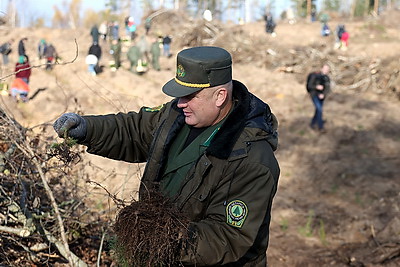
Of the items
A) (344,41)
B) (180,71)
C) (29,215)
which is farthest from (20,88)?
(344,41)

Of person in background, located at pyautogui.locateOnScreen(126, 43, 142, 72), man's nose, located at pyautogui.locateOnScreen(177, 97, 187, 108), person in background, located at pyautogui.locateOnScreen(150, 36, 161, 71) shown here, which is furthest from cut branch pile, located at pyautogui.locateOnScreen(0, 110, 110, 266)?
person in background, located at pyautogui.locateOnScreen(150, 36, 161, 71)

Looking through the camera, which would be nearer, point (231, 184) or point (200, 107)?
point (231, 184)

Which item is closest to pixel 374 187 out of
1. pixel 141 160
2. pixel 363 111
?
pixel 363 111

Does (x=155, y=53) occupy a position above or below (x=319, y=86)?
below

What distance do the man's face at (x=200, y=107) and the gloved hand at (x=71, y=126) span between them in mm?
595

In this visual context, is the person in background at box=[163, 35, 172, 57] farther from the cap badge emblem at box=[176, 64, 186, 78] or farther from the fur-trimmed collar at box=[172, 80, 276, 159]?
the cap badge emblem at box=[176, 64, 186, 78]

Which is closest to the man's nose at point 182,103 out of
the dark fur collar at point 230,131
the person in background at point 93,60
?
the dark fur collar at point 230,131

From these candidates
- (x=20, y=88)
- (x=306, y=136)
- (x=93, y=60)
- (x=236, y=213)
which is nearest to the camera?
(x=236, y=213)

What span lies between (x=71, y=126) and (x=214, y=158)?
2.68 feet

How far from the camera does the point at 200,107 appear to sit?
268 cm

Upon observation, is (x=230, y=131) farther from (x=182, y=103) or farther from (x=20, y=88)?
(x=20, y=88)

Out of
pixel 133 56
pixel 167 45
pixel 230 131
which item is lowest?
pixel 167 45

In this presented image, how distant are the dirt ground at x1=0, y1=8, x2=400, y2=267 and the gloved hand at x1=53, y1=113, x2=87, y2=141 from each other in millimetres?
678

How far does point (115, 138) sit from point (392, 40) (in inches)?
1073
